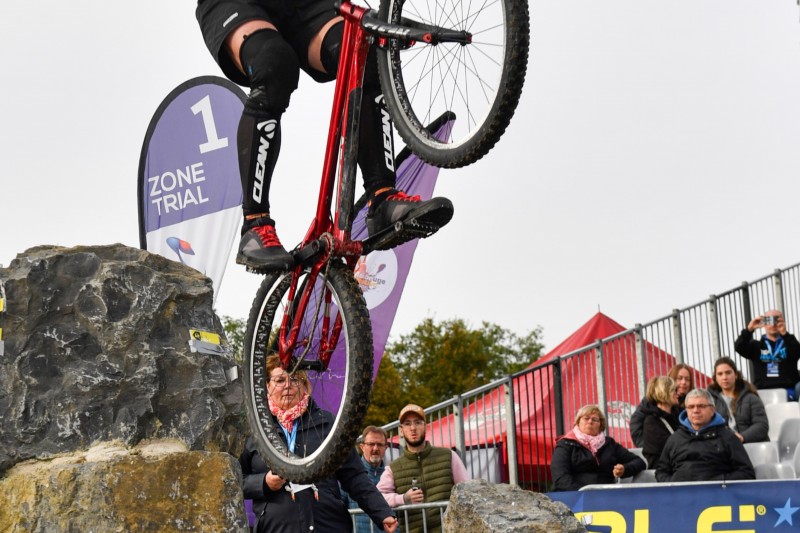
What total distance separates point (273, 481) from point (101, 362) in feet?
3.91

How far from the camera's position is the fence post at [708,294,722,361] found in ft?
41.1

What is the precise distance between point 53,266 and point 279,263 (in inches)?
57.5

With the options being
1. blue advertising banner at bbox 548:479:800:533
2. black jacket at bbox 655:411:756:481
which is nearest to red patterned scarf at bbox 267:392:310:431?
blue advertising banner at bbox 548:479:800:533

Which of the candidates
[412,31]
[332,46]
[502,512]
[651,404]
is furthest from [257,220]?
[651,404]

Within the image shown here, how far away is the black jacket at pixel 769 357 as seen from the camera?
37.6 feet

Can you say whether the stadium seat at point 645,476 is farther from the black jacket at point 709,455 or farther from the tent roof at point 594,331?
the tent roof at point 594,331

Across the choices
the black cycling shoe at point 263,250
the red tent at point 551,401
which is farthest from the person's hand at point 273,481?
the red tent at point 551,401

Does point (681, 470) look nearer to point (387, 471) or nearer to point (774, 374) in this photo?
point (387, 471)

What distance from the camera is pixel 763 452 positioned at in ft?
32.2

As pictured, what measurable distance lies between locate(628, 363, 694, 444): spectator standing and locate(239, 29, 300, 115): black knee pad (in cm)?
540

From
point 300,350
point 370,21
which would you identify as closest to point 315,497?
point 300,350

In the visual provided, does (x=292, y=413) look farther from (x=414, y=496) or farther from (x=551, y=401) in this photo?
(x=551, y=401)

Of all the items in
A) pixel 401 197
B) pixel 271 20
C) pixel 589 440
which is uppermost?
pixel 271 20

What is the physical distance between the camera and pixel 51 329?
236 inches
